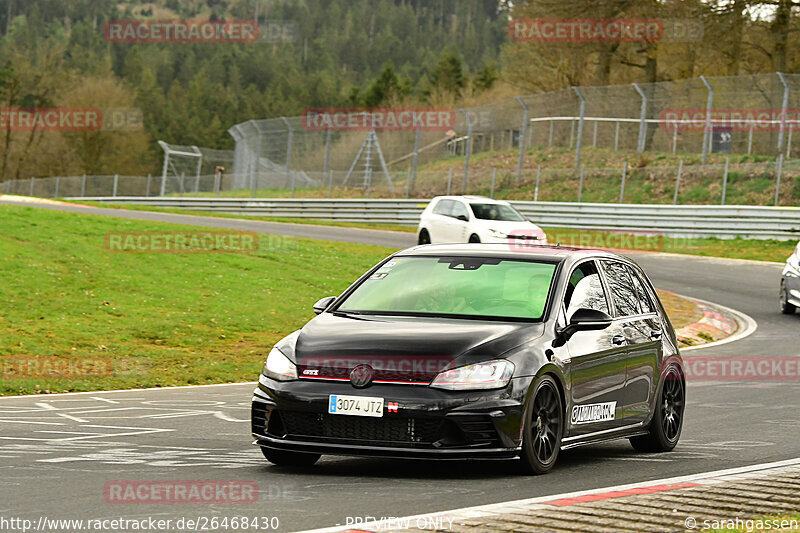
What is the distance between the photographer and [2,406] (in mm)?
11719

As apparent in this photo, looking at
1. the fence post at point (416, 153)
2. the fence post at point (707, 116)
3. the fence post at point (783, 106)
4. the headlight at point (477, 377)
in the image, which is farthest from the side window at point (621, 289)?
the fence post at point (416, 153)

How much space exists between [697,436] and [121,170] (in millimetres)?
106268

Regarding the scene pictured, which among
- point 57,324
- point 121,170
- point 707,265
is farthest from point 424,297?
point 121,170

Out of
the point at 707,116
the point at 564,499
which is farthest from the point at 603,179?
the point at 564,499

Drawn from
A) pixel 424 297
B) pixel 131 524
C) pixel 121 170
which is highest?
pixel 424 297

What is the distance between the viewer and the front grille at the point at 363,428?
7438mm

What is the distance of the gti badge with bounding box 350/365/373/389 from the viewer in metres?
7.51

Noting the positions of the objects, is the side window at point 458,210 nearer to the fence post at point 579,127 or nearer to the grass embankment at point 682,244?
the grass embankment at point 682,244

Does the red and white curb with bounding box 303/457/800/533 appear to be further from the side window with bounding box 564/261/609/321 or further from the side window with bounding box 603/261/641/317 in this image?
the side window with bounding box 603/261/641/317

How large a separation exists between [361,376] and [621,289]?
288 centimetres

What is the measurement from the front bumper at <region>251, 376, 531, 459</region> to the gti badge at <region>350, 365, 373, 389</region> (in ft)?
0.12

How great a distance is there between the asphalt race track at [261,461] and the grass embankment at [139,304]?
1674 millimetres

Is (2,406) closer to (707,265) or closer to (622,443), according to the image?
(622,443)

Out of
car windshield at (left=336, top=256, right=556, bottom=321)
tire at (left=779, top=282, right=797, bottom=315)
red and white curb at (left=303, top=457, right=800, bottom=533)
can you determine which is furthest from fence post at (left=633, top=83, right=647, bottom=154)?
red and white curb at (left=303, top=457, right=800, bottom=533)
